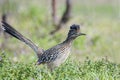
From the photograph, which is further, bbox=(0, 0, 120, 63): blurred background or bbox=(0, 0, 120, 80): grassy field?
bbox=(0, 0, 120, 63): blurred background

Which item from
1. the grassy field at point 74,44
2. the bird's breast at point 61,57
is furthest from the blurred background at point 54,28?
the bird's breast at point 61,57

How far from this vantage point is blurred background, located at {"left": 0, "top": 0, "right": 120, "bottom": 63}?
13453 mm

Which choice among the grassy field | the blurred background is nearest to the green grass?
the grassy field

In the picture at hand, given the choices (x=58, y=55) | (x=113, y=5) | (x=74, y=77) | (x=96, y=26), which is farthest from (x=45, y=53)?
(x=113, y=5)

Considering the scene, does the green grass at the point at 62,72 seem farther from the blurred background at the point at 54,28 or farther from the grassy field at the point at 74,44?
the blurred background at the point at 54,28

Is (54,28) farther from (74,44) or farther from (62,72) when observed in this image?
(62,72)

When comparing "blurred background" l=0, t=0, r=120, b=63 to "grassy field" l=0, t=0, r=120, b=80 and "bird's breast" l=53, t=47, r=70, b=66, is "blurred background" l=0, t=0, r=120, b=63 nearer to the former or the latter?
"grassy field" l=0, t=0, r=120, b=80

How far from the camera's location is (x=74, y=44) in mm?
14391

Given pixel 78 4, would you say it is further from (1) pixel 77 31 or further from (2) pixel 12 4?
(1) pixel 77 31

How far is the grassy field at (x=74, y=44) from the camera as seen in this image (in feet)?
27.0

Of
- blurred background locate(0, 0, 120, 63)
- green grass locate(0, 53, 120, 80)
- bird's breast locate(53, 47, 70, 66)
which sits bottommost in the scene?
green grass locate(0, 53, 120, 80)

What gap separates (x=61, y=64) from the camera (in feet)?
28.4

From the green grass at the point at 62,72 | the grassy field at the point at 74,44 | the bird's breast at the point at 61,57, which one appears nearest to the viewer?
the green grass at the point at 62,72

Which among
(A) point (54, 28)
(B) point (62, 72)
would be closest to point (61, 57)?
(B) point (62, 72)
